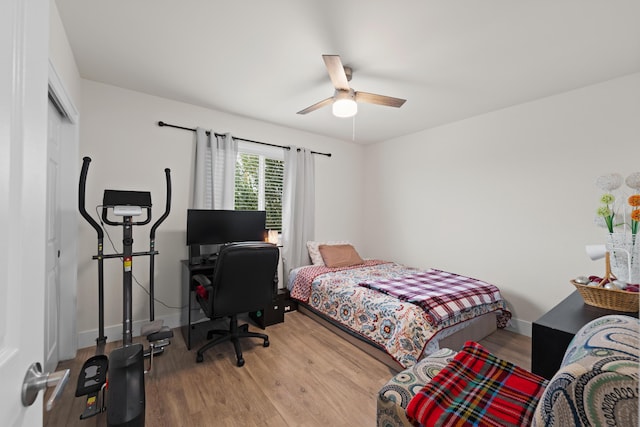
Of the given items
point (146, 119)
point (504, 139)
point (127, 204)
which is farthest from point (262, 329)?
point (504, 139)

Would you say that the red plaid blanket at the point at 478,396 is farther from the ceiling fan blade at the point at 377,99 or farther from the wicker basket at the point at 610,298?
the ceiling fan blade at the point at 377,99

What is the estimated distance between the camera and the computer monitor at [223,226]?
285 centimetres

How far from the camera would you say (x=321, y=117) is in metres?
3.43

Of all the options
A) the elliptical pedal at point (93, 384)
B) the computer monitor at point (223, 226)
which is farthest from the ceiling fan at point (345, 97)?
the elliptical pedal at point (93, 384)

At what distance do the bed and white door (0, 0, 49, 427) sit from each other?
2.10 meters

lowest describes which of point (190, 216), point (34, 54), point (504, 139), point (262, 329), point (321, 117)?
point (262, 329)

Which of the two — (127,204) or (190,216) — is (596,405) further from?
(190,216)

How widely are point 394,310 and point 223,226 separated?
1.99 meters

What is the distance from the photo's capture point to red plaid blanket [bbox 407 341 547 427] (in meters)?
1.03

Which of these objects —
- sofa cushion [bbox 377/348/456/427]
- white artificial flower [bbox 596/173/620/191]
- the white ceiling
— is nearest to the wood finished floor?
sofa cushion [bbox 377/348/456/427]

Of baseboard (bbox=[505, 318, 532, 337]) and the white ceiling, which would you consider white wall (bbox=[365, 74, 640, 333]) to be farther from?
the white ceiling

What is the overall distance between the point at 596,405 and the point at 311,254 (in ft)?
11.0

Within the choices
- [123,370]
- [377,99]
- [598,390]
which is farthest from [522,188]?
[123,370]

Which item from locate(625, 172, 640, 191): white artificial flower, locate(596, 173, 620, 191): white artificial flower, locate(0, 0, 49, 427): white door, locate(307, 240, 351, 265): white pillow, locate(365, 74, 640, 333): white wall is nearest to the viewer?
locate(0, 0, 49, 427): white door
